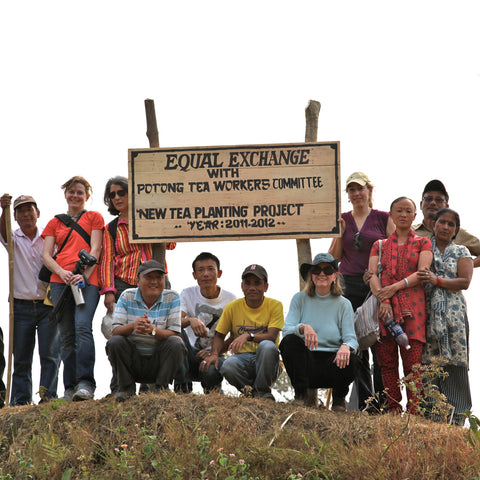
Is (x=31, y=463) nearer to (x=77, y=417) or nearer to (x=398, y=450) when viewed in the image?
(x=77, y=417)

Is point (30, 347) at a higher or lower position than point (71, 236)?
lower

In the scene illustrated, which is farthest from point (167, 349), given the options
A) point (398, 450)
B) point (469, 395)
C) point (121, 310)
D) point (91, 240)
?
point (469, 395)

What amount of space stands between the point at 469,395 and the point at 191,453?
3422 millimetres

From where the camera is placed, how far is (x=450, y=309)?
27.6 ft

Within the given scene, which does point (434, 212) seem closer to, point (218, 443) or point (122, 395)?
point (218, 443)

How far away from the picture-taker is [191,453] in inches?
276

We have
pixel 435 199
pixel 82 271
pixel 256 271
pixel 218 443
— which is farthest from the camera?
pixel 435 199

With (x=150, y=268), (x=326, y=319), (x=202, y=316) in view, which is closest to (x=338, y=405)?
(x=326, y=319)

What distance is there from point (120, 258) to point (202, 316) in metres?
1.24

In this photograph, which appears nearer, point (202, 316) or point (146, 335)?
point (146, 335)

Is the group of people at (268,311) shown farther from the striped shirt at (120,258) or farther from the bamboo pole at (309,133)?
the bamboo pole at (309,133)

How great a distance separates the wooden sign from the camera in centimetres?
944

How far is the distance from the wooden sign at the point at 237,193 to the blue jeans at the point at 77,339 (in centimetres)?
118

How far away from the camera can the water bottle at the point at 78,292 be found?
8.61 m
